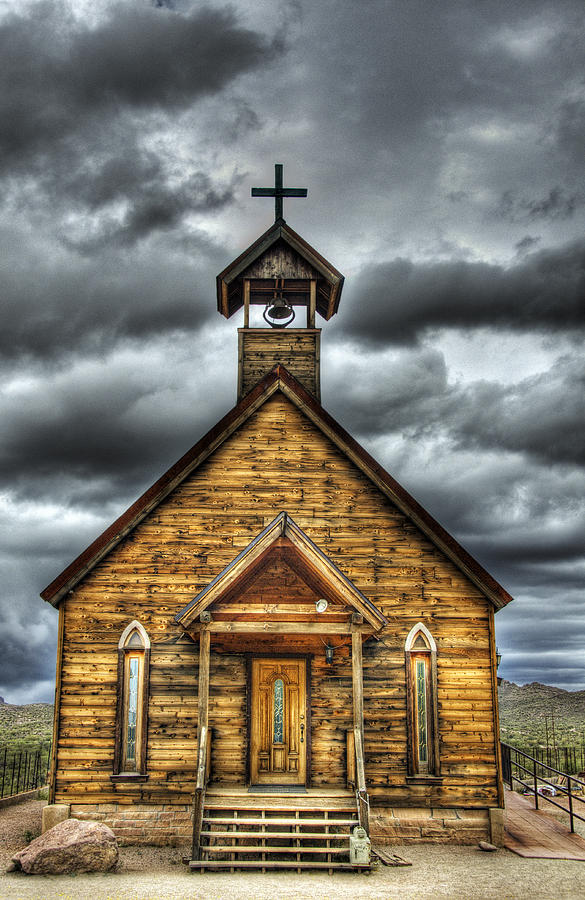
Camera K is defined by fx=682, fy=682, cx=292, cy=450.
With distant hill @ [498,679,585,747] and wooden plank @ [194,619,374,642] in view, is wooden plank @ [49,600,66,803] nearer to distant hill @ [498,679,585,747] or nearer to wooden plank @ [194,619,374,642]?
wooden plank @ [194,619,374,642]

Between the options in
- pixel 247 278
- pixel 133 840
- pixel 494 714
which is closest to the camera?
pixel 133 840

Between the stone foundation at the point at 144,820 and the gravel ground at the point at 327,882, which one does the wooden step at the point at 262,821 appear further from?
the stone foundation at the point at 144,820

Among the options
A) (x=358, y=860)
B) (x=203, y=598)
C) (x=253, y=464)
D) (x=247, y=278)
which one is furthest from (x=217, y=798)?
(x=247, y=278)

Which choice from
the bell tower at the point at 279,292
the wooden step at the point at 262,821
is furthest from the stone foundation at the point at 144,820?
the bell tower at the point at 279,292

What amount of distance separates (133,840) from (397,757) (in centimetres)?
482

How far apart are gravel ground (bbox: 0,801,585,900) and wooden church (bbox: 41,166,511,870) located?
1.21 meters

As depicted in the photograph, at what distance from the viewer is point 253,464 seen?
13.8 metres

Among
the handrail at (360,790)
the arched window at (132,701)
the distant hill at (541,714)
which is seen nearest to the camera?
the handrail at (360,790)

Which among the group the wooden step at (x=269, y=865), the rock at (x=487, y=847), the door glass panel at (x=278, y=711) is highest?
the door glass panel at (x=278, y=711)

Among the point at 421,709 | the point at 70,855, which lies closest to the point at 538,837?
the point at 421,709

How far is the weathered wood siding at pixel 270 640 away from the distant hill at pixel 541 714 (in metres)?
20.0

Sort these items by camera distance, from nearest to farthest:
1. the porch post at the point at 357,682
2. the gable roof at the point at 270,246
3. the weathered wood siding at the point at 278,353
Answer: the porch post at the point at 357,682 < the weathered wood siding at the point at 278,353 < the gable roof at the point at 270,246

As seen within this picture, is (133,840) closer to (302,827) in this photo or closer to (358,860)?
(302,827)

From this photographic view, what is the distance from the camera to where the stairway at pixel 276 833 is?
392 inches
